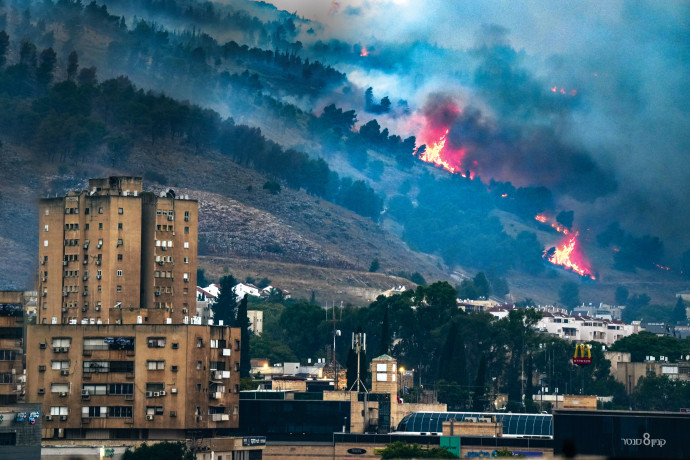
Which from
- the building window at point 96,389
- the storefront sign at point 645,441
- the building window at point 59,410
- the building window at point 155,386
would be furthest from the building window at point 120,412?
A: the storefront sign at point 645,441

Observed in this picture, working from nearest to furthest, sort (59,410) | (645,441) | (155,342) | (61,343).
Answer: (645,441) → (59,410) → (155,342) → (61,343)

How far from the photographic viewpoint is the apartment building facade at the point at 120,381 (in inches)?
7697

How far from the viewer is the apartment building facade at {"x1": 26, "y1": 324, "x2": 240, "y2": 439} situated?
19550 centimetres

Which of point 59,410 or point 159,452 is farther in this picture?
point 59,410

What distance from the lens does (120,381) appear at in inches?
7746

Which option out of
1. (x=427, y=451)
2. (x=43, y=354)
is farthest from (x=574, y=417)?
(x=43, y=354)

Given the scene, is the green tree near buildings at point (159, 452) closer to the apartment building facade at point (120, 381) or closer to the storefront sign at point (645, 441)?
the apartment building facade at point (120, 381)

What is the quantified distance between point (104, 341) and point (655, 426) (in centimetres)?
6437

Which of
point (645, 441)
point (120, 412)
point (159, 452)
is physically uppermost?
point (120, 412)

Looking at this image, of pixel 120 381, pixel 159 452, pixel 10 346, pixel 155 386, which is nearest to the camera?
pixel 159 452

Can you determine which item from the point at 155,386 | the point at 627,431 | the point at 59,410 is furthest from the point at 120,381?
the point at 627,431

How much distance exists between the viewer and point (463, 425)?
198375 millimetres

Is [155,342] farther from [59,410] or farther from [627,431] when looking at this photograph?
[627,431]

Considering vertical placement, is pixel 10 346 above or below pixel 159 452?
above
